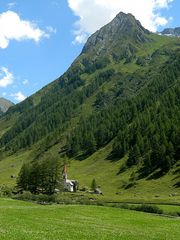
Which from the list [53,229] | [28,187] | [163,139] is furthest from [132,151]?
[53,229]

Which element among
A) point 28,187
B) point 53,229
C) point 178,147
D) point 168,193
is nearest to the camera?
point 53,229

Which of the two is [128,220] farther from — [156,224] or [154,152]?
[154,152]

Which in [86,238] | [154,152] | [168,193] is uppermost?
[154,152]

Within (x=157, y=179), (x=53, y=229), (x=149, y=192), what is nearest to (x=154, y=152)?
(x=157, y=179)

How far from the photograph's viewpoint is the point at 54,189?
156 m

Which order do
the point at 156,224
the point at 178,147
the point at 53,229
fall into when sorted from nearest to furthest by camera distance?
the point at 53,229, the point at 156,224, the point at 178,147

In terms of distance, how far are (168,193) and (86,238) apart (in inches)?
4431

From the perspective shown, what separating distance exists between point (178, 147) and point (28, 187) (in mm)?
69959

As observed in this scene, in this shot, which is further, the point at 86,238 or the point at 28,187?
the point at 28,187

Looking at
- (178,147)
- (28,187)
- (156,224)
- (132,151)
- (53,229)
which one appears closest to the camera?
(53,229)

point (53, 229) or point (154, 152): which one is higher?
point (154, 152)

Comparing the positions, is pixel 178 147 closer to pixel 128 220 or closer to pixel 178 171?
pixel 178 171

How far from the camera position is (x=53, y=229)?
35.9 metres

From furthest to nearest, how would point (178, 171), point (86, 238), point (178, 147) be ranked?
point (178, 147), point (178, 171), point (86, 238)
